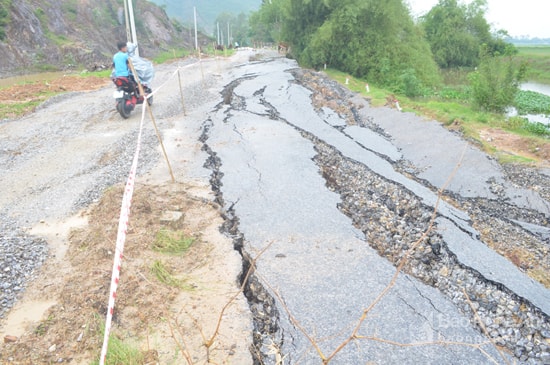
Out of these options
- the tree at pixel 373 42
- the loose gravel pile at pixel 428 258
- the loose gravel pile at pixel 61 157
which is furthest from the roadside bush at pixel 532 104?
the loose gravel pile at pixel 61 157

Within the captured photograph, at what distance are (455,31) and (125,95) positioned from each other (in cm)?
3325

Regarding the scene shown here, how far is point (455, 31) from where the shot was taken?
33.2 metres

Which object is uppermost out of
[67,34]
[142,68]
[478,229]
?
[67,34]

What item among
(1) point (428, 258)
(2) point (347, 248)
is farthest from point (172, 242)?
(1) point (428, 258)

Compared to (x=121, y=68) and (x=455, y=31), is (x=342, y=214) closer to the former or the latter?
(x=121, y=68)

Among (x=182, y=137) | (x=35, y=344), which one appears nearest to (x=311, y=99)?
(x=182, y=137)

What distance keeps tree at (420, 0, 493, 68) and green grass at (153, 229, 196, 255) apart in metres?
33.9

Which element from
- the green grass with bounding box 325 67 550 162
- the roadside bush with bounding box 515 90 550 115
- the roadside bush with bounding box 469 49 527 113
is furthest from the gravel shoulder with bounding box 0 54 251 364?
the roadside bush with bounding box 515 90 550 115

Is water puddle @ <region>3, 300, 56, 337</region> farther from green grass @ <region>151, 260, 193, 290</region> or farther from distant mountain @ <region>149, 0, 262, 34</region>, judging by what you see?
distant mountain @ <region>149, 0, 262, 34</region>

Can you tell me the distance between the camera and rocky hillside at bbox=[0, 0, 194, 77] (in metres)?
25.2

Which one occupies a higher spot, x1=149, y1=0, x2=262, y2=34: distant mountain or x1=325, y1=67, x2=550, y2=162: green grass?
x1=149, y1=0, x2=262, y2=34: distant mountain

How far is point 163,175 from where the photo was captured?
570cm

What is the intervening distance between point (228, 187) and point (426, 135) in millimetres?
5595

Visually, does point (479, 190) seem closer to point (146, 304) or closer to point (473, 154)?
point (473, 154)
